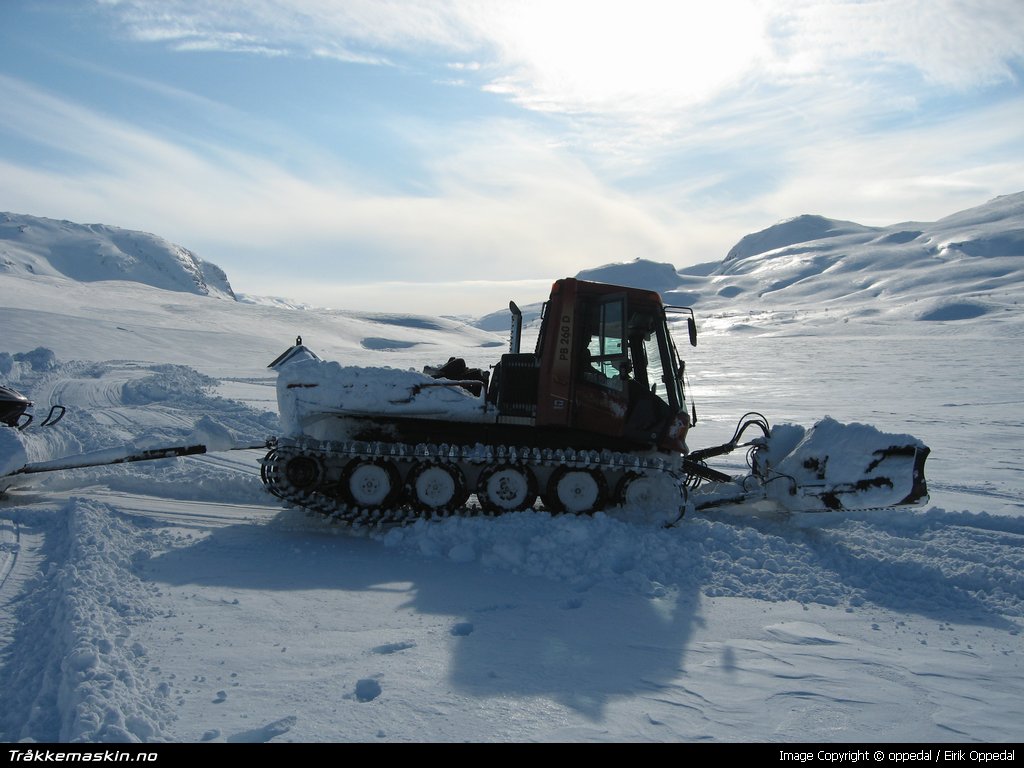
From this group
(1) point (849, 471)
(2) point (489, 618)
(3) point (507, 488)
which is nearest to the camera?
(2) point (489, 618)

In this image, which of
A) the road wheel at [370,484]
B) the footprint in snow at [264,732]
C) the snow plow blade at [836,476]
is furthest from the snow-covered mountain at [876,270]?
the footprint in snow at [264,732]

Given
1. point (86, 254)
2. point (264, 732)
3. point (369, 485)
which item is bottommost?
point (264, 732)

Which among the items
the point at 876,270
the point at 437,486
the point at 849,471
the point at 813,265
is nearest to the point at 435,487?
the point at 437,486

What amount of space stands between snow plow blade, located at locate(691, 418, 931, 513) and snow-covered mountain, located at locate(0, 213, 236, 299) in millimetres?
143599

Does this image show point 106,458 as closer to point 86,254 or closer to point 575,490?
point 575,490

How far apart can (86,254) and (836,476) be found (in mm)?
179184

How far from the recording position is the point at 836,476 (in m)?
7.62

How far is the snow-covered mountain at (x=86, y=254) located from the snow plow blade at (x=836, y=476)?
471 feet

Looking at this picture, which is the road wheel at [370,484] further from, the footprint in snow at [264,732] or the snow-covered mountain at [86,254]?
the snow-covered mountain at [86,254]

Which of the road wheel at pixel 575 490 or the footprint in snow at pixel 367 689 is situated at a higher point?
the road wheel at pixel 575 490

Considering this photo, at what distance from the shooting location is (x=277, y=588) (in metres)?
5.86

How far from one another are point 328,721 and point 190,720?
679 millimetres

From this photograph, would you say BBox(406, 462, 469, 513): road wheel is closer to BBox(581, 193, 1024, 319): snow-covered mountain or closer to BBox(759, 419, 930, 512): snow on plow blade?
BBox(759, 419, 930, 512): snow on plow blade

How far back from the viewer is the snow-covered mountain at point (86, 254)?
145 meters
